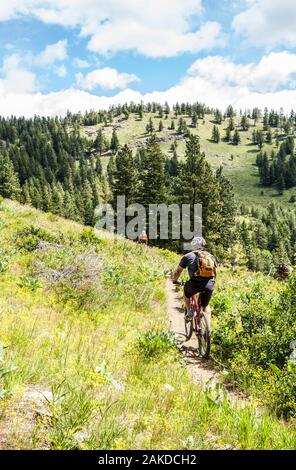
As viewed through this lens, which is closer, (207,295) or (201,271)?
(201,271)

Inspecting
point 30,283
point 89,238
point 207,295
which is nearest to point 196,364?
point 207,295

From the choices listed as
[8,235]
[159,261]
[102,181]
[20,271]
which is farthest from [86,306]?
[102,181]

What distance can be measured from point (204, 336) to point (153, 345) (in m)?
1.44

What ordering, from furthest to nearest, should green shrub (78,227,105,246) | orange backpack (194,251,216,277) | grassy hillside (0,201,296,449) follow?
green shrub (78,227,105,246) → orange backpack (194,251,216,277) → grassy hillside (0,201,296,449)

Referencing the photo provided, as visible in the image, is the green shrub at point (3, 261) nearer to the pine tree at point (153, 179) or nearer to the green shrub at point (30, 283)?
the green shrub at point (30, 283)

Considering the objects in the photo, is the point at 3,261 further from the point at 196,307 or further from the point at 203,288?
the point at 203,288

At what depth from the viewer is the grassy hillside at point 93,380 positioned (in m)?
3.70

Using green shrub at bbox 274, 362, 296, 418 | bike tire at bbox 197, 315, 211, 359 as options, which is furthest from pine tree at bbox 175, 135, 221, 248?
green shrub at bbox 274, 362, 296, 418

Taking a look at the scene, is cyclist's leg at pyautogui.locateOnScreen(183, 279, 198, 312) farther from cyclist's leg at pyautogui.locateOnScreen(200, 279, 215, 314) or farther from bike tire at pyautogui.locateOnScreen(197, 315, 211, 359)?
bike tire at pyautogui.locateOnScreen(197, 315, 211, 359)

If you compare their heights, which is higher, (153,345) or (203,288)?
(203,288)

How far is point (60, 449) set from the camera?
3.33 m

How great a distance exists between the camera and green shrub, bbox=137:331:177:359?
7.61 meters

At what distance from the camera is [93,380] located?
4.91 metres

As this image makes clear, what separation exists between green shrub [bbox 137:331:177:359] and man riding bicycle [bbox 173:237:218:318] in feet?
3.95
